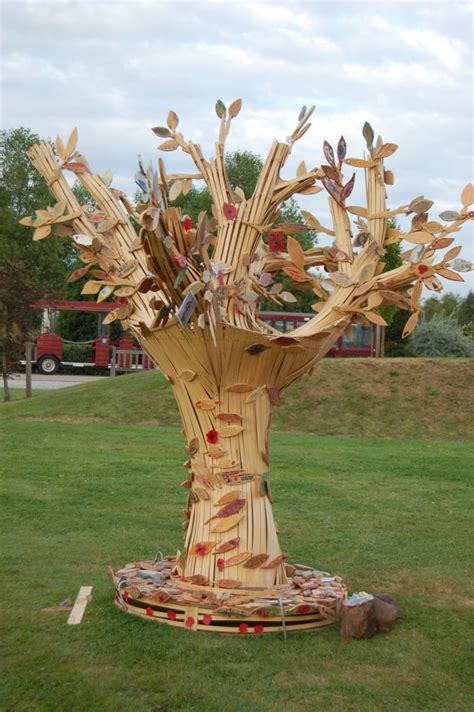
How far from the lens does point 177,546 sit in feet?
20.1

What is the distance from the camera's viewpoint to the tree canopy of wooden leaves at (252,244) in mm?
4252

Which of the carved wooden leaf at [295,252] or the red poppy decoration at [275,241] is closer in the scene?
the carved wooden leaf at [295,252]

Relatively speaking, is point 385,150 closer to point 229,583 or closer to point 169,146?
point 169,146

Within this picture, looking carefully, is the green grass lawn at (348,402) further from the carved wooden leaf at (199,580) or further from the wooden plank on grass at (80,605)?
the carved wooden leaf at (199,580)

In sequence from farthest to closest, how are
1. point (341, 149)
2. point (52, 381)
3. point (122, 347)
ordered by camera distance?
point (122, 347) → point (52, 381) → point (341, 149)

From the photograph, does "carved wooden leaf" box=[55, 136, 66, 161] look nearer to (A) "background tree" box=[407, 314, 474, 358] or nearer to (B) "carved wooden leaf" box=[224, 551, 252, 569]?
(B) "carved wooden leaf" box=[224, 551, 252, 569]

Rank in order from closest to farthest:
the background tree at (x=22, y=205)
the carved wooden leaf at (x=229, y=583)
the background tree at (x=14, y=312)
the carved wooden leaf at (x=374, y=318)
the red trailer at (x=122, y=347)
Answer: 1. the carved wooden leaf at (x=229, y=583)
2. the carved wooden leaf at (x=374, y=318)
3. the background tree at (x=14, y=312)
4. the red trailer at (x=122, y=347)
5. the background tree at (x=22, y=205)

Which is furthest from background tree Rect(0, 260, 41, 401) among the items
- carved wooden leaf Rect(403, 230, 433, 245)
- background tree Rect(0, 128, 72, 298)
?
background tree Rect(0, 128, 72, 298)

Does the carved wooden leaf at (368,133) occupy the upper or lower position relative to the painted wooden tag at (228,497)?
upper

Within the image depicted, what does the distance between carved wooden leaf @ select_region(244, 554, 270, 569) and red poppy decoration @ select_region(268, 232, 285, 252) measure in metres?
1.76

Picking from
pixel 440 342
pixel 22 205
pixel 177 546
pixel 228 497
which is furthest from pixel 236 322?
pixel 22 205

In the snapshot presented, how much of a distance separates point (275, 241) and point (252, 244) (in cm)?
37

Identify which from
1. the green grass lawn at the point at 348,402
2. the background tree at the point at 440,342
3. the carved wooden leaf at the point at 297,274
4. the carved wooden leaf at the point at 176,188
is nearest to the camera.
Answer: the carved wooden leaf at the point at 297,274

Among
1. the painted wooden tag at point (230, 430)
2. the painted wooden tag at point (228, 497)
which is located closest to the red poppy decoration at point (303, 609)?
the painted wooden tag at point (228, 497)
